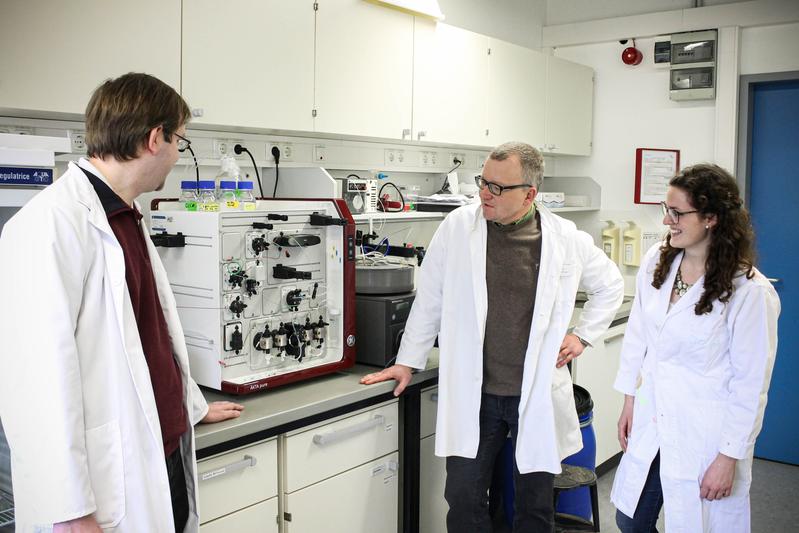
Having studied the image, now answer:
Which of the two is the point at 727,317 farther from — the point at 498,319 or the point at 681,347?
the point at 498,319

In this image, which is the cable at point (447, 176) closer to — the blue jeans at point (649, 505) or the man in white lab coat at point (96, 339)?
the blue jeans at point (649, 505)

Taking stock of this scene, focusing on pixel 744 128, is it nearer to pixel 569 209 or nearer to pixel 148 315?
pixel 569 209

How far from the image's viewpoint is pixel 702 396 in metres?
2.02

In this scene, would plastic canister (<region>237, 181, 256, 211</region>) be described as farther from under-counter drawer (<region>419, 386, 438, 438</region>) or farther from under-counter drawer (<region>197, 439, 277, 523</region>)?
under-counter drawer (<region>419, 386, 438, 438</region>)

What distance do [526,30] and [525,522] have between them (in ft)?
10.5

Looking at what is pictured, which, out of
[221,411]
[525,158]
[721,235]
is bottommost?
[221,411]

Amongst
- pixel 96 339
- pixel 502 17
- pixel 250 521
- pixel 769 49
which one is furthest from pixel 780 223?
pixel 96 339

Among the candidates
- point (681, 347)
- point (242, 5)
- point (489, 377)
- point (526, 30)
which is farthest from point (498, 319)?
point (526, 30)

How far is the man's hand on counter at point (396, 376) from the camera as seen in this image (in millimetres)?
2385

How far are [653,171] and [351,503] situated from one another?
299cm

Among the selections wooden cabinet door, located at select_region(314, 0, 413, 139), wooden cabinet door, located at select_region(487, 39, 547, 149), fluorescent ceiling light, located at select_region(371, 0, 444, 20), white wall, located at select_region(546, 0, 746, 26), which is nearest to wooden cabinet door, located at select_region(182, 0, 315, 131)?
wooden cabinet door, located at select_region(314, 0, 413, 139)

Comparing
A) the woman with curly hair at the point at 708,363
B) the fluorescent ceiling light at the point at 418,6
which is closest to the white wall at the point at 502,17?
the fluorescent ceiling light at the point at 418,6

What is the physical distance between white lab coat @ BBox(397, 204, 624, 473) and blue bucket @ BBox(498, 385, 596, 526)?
0.38 metres

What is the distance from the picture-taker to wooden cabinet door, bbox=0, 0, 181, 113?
1890 millimetres
